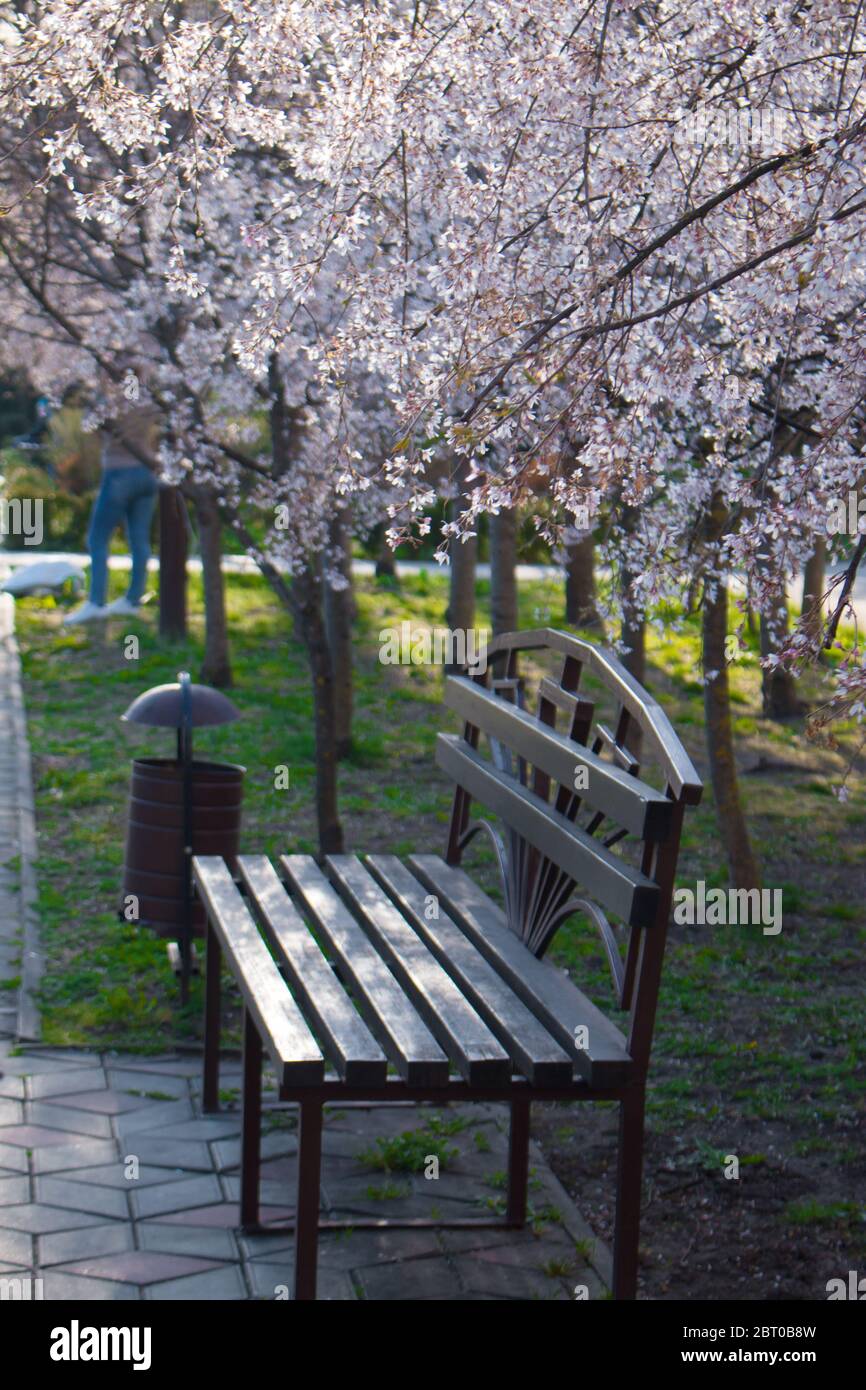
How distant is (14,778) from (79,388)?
10416 mm

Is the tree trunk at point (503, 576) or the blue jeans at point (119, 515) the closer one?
the tree trunk at point (503, 576)

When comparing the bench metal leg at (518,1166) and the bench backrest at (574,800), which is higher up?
the bench backrest at (574,800)

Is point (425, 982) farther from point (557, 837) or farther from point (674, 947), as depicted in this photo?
point (674, 947)

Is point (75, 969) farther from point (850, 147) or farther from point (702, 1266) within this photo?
point (850, 147)

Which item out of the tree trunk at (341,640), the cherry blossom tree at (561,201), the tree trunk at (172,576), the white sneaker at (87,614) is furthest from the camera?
the white sneaker at (87,614)

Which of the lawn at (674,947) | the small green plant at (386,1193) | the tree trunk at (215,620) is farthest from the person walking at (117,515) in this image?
the small green plant at (386,1193)

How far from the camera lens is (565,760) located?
4055 mm

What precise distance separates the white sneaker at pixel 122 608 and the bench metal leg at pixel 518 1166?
11.1 meters

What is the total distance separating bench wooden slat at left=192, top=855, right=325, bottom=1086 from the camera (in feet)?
10.8

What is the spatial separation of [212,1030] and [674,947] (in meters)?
2.47

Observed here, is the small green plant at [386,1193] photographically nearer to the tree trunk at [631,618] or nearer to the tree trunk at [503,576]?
the tree trunk at [631,618]

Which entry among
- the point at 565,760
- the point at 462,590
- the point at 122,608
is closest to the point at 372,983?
the point at 565,760

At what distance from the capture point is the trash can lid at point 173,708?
611 cm
